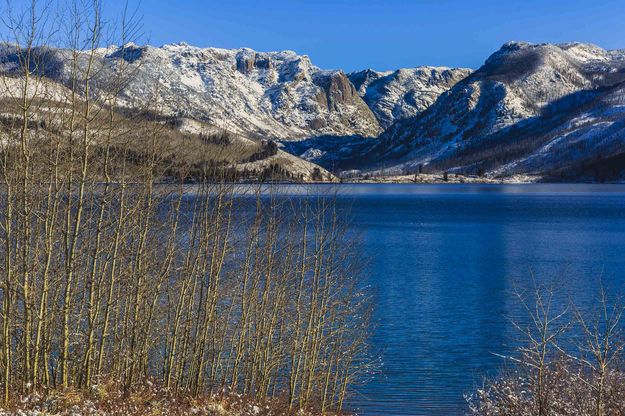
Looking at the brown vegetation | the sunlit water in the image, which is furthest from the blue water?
the brown vegetation

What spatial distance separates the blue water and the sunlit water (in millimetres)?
60

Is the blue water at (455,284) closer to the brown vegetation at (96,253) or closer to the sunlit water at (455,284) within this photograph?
the sunlit water at (455,284)

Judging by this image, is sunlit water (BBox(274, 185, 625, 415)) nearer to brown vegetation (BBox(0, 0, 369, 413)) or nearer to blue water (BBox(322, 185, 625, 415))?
blue water (BBox(322, 185, 625, 415))

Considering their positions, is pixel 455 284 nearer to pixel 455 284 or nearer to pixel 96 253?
pixel 455 284

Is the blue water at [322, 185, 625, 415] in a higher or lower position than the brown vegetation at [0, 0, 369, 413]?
lower

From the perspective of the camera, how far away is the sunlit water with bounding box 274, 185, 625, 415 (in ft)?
105

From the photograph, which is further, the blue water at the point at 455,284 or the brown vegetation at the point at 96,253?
the blue water at the point at 455,284

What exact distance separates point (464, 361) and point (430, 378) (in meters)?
3.89

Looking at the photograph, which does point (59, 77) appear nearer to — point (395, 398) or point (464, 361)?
point (395, 398)

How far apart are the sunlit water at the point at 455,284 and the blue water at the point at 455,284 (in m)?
0.06

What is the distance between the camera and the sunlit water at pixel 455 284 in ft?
105

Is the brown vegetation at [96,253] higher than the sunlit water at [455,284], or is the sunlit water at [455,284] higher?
the brown vegetation at [96,253]

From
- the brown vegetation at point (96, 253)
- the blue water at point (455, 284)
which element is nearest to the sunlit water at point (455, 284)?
the blue water at point (455, 284)

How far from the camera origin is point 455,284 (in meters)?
58.1
